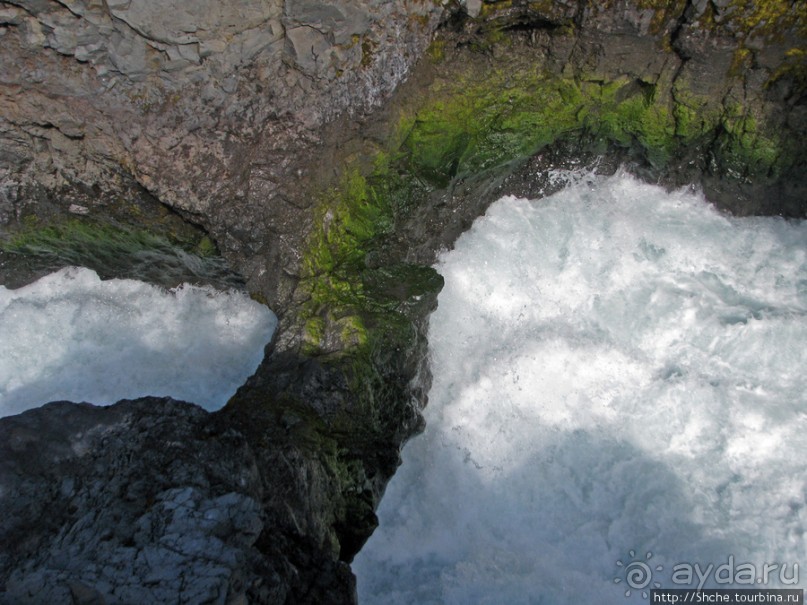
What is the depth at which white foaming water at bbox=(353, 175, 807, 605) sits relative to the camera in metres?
5.61

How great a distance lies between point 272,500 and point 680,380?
4.12 meters

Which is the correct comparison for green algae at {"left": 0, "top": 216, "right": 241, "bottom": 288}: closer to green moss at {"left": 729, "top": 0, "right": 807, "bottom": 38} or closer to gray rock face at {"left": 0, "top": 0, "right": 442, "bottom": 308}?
gray rock face at {"left": 0, "top": 0, "right": 442, "bottom": 308}

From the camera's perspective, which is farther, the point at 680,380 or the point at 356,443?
the point at 680,380

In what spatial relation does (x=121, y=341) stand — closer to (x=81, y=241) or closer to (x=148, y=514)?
(x=81, y=241)

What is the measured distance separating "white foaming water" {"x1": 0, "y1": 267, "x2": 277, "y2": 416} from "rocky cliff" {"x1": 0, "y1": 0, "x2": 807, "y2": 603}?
0.44 meters

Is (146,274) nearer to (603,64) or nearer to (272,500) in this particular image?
(272,500)

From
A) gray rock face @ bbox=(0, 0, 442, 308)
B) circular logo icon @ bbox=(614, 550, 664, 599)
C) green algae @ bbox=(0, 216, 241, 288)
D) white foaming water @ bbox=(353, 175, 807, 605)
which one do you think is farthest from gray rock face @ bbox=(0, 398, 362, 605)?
circular logo icon @ bbox=(614, 550, 664, 599)

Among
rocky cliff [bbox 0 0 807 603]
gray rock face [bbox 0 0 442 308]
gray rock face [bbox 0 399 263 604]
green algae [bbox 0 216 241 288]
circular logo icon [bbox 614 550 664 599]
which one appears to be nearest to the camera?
gray rock face [bbox 0 399 263 604]

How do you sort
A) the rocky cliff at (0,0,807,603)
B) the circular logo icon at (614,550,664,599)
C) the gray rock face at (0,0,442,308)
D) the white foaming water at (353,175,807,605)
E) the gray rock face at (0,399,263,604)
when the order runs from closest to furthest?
the gray rock face at (0,399,263,604) < the rocky cliff at (0,0,807,603) < the gray rock face at (0,0,442,308) < the circular logo icon at (614,550,664,599) < the white foaming water at (353,175,807,605)

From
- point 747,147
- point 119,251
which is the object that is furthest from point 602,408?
point 119,251

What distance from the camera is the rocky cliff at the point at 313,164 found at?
12.6 ft

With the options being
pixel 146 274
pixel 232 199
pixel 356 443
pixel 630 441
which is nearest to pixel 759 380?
pixel 630 441

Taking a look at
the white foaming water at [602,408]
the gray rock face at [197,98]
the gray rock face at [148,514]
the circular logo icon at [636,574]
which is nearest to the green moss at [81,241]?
the gray rock face at [197,98]

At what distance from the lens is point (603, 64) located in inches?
243
